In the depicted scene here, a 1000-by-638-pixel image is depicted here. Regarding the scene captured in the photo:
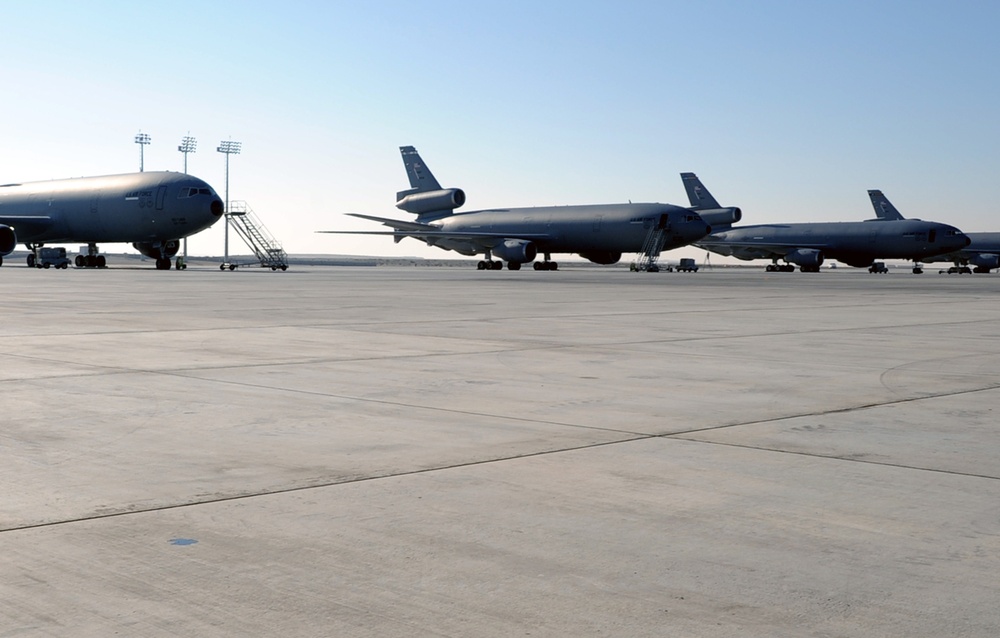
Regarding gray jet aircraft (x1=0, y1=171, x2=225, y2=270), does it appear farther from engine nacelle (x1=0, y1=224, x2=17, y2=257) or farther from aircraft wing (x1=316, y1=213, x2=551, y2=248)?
aircraft wing (x1=316, y1=213, x2=551, y2=248)

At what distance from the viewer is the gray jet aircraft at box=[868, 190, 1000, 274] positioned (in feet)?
277

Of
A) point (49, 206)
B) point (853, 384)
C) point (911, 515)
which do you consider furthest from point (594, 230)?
point (911, 515)

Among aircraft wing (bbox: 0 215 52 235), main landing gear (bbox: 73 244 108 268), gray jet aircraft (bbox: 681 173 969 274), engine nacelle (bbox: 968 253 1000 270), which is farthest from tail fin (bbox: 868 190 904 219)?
aircraft wing (bbox: 0 215 52 235)

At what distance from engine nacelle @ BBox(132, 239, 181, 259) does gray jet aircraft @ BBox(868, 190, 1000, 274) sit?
185 feet

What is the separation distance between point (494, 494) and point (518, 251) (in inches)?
2350

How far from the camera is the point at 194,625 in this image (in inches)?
136

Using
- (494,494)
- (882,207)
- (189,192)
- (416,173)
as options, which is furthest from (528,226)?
(494,494)

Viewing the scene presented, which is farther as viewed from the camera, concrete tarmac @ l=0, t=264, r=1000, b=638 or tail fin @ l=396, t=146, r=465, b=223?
tail fin @ l=396, t=146, r=465, b=223

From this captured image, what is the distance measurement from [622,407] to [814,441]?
177 cm

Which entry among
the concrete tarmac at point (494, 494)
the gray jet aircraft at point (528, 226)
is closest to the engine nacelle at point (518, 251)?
the gray jet aircraft at point (528, 226)

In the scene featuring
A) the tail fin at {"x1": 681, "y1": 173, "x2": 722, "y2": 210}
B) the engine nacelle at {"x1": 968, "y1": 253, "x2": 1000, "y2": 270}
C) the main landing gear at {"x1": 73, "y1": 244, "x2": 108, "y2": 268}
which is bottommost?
the main landing gear at {"x1": 73, "y1": 244, "x2": 108, "y2": 268}

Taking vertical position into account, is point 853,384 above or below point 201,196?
below

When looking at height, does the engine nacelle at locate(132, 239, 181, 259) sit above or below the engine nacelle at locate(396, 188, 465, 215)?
below

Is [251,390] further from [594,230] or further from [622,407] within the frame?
[594,230]
